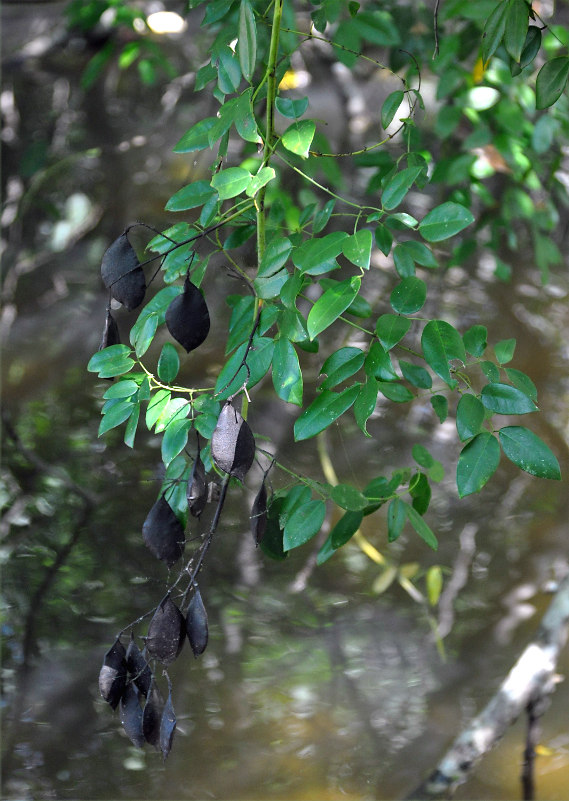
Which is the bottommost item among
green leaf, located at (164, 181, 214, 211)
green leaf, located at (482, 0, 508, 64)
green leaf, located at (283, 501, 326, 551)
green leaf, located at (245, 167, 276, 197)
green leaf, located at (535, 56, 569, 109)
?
green leaf, located at (283, 501, 326, 551)

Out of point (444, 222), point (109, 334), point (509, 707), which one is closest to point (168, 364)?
point (109, 334)

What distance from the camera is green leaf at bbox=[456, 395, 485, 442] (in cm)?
62

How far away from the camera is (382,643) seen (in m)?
1.47

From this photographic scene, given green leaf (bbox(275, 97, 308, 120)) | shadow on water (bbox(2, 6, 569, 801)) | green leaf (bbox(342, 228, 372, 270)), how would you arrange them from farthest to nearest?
shadow on water (bbox(2, 6, 569, 801))
green leaf (bbox(275, 97, 308, 120))
green leaf (bbox(342, 228, 372, 270))

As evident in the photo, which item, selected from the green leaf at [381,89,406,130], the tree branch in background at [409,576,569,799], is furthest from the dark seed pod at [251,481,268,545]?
the tree branch in background at [409,576,569,799]

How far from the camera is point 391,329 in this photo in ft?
2.02

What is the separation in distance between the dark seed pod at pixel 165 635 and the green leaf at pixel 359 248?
0.30m

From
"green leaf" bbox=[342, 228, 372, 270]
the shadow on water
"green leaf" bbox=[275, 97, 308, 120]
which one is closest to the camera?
"green leaf" bbox=[342, 228, 372, 270]

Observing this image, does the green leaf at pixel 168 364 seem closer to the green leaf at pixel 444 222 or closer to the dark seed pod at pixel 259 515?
the dark seed pod at pixel 259 515

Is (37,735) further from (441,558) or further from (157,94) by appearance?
(157,94)

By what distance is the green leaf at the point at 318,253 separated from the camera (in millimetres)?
595

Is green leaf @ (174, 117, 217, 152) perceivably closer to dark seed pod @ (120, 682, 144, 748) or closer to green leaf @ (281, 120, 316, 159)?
green leaf @ (281, 120, 316, 159)

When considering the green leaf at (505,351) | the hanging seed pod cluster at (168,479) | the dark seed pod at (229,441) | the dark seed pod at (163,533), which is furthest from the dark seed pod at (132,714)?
the green leaf at (505,351)

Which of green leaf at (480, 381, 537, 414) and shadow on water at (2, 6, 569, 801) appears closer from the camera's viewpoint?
green leaf at (480, 381, 537, 414)
